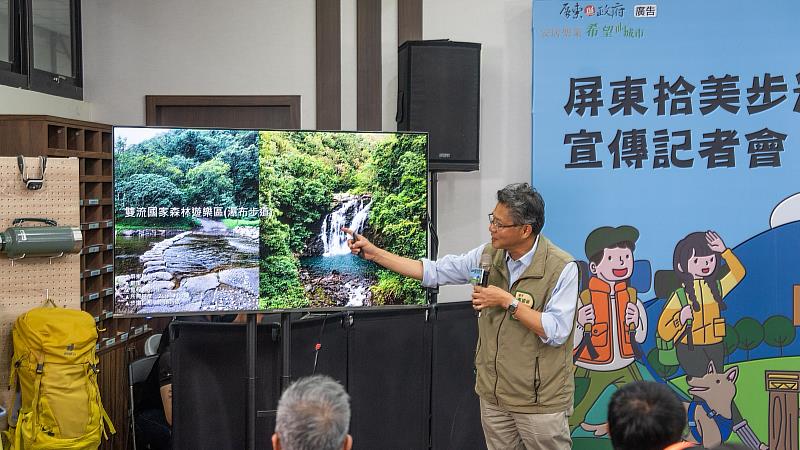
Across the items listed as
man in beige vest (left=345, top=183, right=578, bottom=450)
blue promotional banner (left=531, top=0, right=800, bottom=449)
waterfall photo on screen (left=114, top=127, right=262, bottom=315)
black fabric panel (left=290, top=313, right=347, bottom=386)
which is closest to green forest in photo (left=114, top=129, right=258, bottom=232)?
waterfall photo on screen (left=114, top=127, right=262, bottom=315)

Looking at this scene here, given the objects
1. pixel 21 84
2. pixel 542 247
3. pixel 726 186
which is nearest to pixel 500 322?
pixel 542 247

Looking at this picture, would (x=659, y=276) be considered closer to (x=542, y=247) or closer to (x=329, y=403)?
(x=542, y=247)

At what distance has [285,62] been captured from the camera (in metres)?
5.35

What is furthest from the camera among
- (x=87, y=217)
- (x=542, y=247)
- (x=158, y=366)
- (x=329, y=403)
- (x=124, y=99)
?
(x=124, y=99)

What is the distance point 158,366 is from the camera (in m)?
4.29

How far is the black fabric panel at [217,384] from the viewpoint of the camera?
3949 mm

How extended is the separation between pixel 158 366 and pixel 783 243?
343cm

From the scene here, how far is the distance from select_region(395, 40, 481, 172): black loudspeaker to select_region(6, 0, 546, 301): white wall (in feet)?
1.16

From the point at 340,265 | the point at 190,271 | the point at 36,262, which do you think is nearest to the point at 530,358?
the point at 340,265

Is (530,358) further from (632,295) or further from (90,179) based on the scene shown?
(90,179)

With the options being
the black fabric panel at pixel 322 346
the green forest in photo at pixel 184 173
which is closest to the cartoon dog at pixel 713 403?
the black fabric panel at pixel 322 346

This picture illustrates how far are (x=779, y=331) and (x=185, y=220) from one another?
330cm

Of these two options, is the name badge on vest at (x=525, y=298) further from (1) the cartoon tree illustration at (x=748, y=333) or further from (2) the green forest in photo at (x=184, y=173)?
(1) the cartoon tree illustration at (x=748, y=333)

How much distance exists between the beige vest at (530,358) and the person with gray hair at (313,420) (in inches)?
61.8
